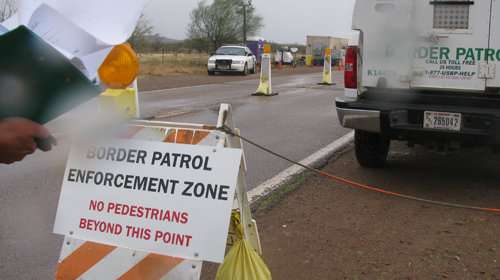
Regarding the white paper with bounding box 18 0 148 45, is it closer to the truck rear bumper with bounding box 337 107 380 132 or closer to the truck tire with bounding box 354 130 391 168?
the truck rear bumper with bounding box 337 107 380 132

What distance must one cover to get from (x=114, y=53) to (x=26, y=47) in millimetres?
223

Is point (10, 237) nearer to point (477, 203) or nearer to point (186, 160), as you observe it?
point (186, 160)

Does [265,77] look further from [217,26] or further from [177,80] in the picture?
[217,26]

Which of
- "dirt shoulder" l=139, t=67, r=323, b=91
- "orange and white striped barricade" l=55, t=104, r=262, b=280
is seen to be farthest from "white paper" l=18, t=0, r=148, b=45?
"dirt shoulder" l=139, t=67, r=323, b=91

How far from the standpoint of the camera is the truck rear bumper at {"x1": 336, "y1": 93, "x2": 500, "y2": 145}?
5.05m

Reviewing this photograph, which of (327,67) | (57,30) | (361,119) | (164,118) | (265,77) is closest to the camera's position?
(57,30)

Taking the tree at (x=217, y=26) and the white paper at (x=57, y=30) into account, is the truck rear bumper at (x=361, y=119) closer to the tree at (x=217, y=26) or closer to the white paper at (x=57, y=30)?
the white paper at (x=57, y=30)

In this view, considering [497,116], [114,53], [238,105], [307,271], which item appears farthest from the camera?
[238,105]

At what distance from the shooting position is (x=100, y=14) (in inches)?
50.1

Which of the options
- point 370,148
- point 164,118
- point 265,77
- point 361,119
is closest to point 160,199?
point 361,119

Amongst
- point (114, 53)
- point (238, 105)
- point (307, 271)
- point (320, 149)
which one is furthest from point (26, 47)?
point (238, 105)

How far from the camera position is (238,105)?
13.9 meters

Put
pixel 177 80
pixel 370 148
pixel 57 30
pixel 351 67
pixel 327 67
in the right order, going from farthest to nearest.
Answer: pixel 177 80 → pixel 327 67 → pixel 370 148 → pixel 351 67 → pixel 57 30

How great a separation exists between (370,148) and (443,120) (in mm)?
1231
